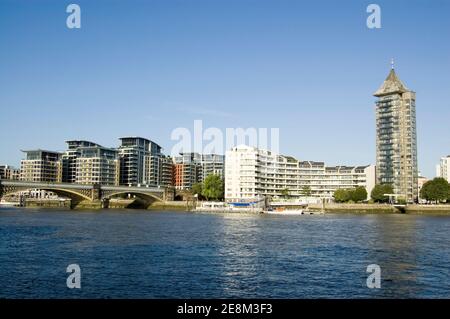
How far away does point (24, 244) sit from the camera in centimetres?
4119

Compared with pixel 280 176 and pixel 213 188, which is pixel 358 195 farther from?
pixel 213 188

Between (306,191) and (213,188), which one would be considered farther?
(306,191)

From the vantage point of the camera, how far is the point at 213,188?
549 ft

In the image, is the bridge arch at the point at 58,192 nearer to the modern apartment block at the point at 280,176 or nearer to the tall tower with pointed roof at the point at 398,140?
the modern apartment block at the point at 280,176

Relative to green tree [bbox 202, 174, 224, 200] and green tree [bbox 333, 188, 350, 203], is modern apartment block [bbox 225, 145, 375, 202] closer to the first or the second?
green tree [bbox 202, 174, 224, 200]

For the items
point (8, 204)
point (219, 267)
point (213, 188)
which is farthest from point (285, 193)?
point (219, 267)

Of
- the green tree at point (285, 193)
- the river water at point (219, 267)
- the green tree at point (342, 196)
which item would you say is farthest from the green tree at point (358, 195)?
the river water at point (219, 267)

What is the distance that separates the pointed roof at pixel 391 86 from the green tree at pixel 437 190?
3692cm

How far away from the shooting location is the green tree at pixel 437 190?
13775 cm

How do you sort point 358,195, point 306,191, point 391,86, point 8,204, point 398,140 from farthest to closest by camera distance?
point 8,204, point 306,191, point 391,86, point 398,140, point 358,195

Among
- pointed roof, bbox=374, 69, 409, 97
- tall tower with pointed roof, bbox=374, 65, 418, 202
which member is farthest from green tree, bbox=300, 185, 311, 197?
pointed roof, bbox=374, 69, 409, 97

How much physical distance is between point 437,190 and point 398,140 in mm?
26322

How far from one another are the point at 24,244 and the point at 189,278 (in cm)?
2160
